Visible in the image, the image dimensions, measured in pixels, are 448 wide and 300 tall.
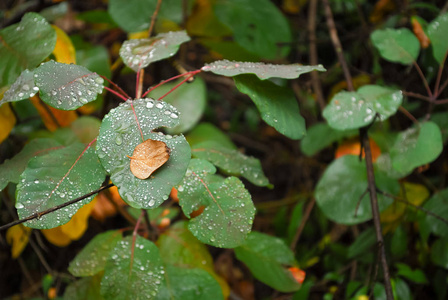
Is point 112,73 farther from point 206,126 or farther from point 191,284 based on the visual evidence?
point 191,284

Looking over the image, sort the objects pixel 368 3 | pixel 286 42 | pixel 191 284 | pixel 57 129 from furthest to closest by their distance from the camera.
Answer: pixel 368 3 < pixel 286 42 < pixel 57 129 < pixel 191 284

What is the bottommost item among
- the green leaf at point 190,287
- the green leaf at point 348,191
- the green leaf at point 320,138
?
the green leaf at point 320,138

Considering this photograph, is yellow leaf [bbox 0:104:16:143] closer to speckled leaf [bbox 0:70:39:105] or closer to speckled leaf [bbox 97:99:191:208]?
speckled leaf [bbox 0:70:39:105]

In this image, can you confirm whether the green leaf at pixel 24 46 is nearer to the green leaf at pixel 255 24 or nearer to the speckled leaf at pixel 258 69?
the speckled leaf at pixel 258 69

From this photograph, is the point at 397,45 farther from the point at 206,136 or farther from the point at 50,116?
the point at 50,116

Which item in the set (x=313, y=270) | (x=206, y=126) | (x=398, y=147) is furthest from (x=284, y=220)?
(x=398, y=147)

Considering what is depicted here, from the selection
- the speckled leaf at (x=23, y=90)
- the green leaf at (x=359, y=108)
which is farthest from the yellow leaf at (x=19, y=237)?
the green leaf at (x=359, y=108)

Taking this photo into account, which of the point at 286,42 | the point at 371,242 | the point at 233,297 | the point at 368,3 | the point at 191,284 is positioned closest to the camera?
the point at 191,284
